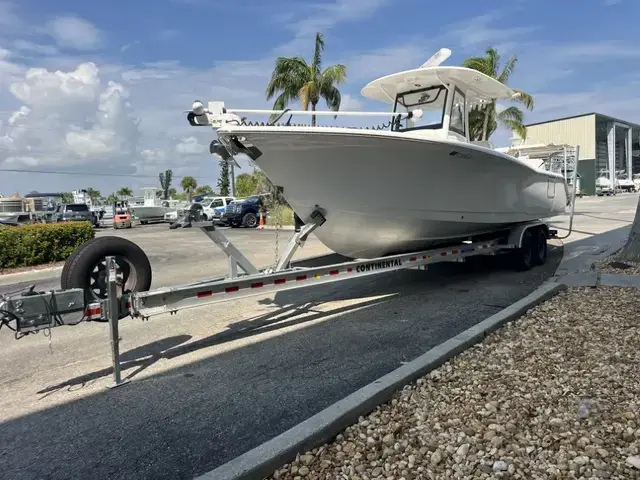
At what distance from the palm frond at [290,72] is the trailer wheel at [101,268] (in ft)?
71.9

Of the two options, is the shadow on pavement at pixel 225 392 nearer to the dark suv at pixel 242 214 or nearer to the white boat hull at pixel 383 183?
the white boat hull at pixel 383 183

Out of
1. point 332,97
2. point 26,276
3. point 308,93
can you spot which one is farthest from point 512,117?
point 26,276

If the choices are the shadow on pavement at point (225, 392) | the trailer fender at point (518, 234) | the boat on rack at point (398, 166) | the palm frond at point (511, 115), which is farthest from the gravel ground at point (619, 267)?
the palm frond at point (511, 115)

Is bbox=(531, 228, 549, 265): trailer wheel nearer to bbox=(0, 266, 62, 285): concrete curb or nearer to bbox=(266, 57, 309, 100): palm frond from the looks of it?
bbox=(0, 266, 62, 285): concrete curb

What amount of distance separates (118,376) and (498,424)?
10.1ft

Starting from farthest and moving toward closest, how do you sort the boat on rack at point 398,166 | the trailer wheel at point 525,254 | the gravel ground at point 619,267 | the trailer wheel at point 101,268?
the trailer wheel at point 525,254 → the gravel ground at point 619,267 → the boat on rack at point 398,166 → the trailer wheel at point 101,268

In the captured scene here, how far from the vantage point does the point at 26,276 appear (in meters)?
10.6

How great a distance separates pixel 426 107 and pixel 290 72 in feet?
62.6

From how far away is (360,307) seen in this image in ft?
22.6

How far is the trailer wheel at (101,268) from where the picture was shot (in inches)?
181

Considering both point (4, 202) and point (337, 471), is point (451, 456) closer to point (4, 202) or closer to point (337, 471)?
point (337, 471)

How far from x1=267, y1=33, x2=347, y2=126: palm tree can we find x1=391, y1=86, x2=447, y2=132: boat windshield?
58.1 feet

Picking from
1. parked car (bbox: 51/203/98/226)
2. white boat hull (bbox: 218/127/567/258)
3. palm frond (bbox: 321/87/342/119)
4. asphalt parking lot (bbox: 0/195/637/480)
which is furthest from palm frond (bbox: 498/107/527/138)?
parked car (bbox: 51/203/98/226)

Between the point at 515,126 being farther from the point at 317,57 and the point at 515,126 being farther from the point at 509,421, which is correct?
the point at 509,421
